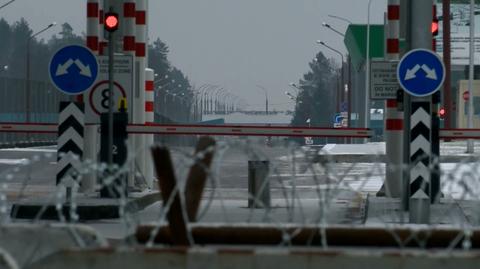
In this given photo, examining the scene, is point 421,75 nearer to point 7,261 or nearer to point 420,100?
point 420,100

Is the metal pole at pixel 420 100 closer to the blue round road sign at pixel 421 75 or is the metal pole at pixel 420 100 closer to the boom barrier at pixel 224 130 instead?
the blue round road sign at pixel 421 75

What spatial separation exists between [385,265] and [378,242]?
105 centimetres

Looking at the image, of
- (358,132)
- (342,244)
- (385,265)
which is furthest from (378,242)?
(358,132)

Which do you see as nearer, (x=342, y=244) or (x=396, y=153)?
(x=342, y=244)

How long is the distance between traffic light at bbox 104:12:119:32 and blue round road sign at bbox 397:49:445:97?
15.5 feet

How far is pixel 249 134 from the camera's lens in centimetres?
2166

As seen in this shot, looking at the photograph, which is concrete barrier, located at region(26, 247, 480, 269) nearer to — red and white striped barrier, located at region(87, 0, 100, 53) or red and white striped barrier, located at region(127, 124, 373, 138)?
red and white striped barrier, located at region(87, 0, 100, 53)

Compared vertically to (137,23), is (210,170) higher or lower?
lower

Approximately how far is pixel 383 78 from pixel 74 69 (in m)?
4.39

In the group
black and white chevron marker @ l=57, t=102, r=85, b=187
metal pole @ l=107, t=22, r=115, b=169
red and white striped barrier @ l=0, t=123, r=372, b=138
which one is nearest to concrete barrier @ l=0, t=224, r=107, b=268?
black and white chevron marker @ l=57, t=102, r=85, b=187

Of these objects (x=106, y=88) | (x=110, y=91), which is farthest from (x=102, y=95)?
(x=110, y=91)

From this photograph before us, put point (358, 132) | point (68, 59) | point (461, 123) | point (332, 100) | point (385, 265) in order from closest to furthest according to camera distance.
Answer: point (385, 265) < point (68, 59) < point (358, 132) < point (461, 123) < point (332, 100)

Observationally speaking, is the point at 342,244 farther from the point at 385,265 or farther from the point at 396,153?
the point at 396,153

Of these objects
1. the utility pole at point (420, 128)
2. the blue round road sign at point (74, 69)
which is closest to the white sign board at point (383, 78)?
the utility pole at point (420, 128)
